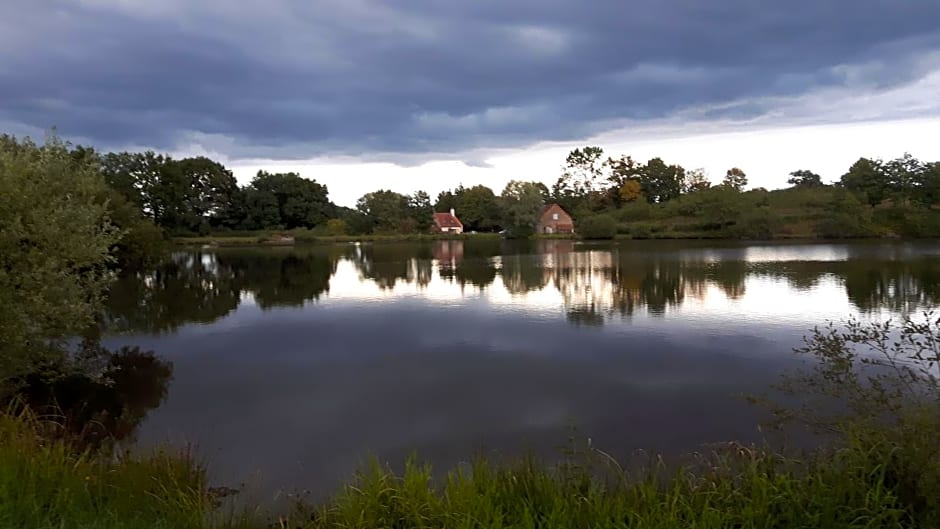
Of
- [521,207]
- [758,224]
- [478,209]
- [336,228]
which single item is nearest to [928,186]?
[758,224]

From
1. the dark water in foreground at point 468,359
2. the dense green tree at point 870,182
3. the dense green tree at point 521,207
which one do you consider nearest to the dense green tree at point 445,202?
the dense green tree at point 521,207

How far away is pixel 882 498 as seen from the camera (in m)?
4.29

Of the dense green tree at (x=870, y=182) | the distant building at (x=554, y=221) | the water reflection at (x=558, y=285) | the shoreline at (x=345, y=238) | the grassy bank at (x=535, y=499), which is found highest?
the dense green tree at (x=870, y=182)

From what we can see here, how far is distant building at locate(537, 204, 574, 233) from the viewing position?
9431 cm

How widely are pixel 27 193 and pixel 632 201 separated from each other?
9608 cm

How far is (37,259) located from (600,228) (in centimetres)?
7604

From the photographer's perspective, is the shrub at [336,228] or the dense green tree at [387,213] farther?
the dense green tree at [387,213]

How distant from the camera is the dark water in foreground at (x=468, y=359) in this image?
8.64 meters

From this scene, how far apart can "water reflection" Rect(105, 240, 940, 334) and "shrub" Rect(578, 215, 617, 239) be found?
137 ft

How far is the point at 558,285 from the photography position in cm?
2667

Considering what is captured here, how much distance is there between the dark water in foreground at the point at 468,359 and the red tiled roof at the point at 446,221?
68083mm

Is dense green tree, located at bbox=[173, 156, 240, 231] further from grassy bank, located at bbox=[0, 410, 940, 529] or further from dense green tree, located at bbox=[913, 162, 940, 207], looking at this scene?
dense green tree, located at bbox=[913, 162, 940, 207]

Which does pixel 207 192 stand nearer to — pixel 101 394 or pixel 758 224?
pixel 758 224

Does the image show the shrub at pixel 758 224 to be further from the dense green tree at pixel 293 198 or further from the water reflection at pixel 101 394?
the water reflection at pixel 101 394
